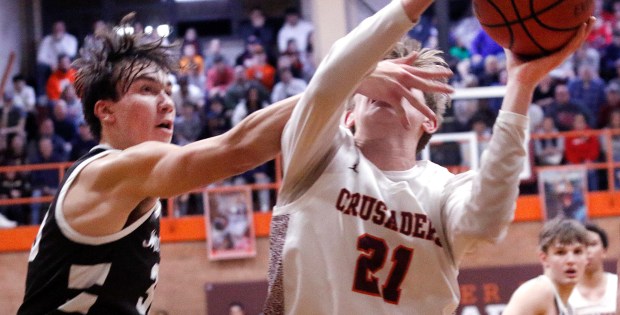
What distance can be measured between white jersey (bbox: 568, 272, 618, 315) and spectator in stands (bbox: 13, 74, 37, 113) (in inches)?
324

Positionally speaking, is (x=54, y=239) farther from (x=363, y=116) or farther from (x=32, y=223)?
(x=32, y=223)

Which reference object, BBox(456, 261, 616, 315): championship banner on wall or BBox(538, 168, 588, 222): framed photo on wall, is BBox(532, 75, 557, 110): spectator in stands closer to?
BBox(538, 168, 588, 222): framed photo on wall

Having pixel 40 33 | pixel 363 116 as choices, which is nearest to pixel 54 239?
pixel 363 116

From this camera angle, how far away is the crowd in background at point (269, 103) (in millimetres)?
10625

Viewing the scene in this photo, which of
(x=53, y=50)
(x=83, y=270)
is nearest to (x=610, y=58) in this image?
(x=53, y=50)

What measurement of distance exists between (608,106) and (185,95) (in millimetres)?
5062

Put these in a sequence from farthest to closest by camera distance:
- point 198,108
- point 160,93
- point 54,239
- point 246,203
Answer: point 198,108, point 246,203, point 160,93, point 54,239

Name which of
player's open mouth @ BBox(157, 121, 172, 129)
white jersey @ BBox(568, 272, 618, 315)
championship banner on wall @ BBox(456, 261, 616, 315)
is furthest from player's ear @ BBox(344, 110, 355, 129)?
championship banner on wall @ BBox(456, 261, 616, 315)

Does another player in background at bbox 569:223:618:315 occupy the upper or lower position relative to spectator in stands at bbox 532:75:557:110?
lower

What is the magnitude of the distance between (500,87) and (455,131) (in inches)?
30.8

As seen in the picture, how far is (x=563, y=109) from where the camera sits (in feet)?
35.4

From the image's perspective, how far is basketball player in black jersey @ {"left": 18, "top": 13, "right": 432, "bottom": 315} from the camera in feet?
9.30

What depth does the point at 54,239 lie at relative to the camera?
3.13 metres

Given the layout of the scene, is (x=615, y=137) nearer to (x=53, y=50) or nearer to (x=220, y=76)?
(x=220, y=76)
